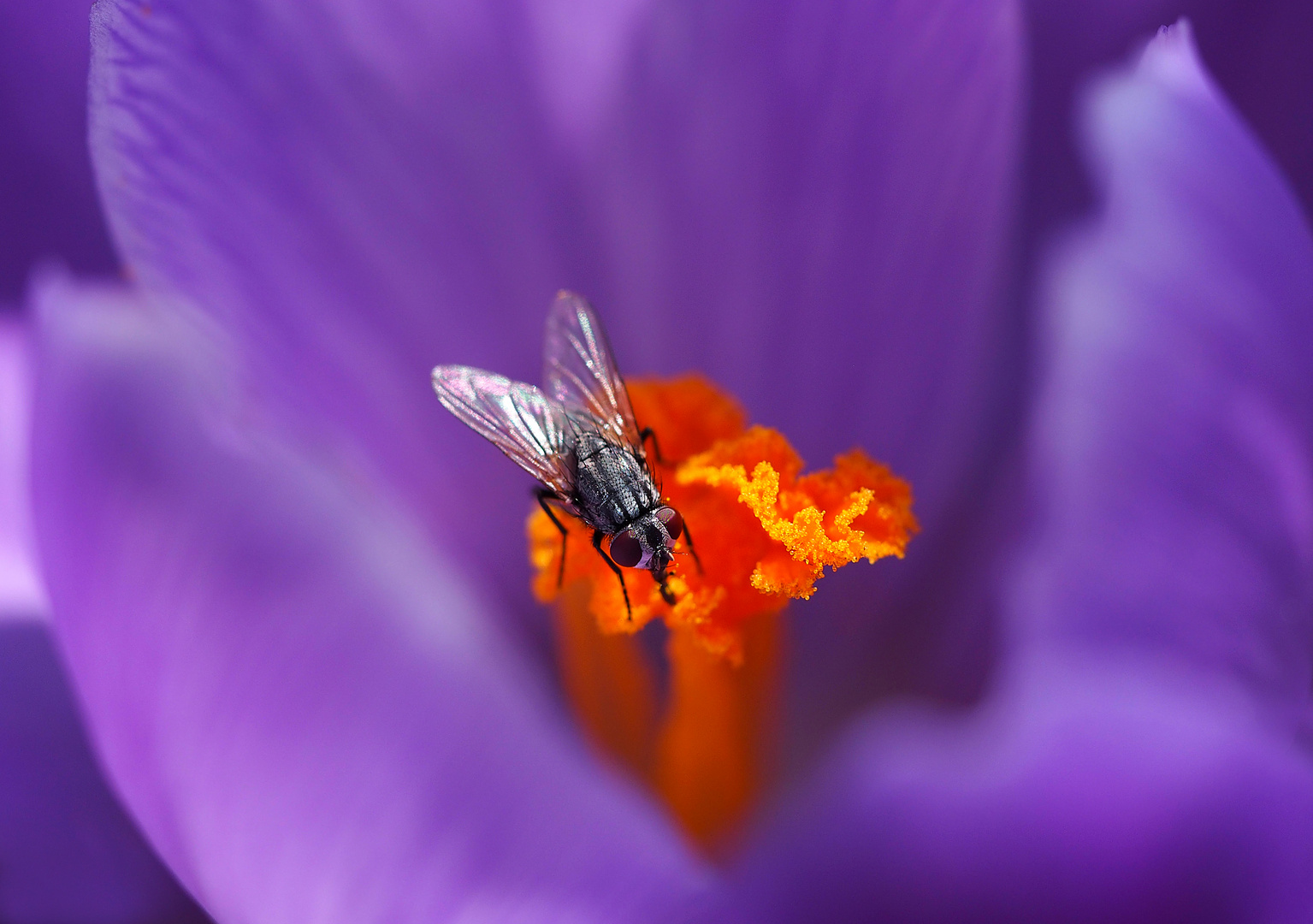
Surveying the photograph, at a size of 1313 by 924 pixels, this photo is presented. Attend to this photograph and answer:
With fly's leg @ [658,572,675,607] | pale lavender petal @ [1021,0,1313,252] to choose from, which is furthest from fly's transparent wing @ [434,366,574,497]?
pale lavender petal @ [1021,0,1313,252]

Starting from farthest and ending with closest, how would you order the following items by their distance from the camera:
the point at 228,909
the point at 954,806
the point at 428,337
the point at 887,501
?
1. the point at 428,337
2. the point at 887,501
3. the point at 228,909
4. the point at 954,806

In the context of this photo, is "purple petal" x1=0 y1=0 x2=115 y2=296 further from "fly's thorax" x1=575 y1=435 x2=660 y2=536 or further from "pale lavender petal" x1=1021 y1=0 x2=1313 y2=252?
"pale lavender petal" x1=1021 y1=0 x2=1313 y2=252

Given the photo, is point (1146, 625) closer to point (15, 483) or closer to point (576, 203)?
point (576, 203)

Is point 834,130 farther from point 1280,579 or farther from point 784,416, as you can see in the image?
point 1280,579

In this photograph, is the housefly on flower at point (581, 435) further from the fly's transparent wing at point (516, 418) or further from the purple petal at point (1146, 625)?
the purple petal at point (1146, 625)

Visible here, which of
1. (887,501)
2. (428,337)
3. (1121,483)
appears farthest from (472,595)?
(1121,483)
